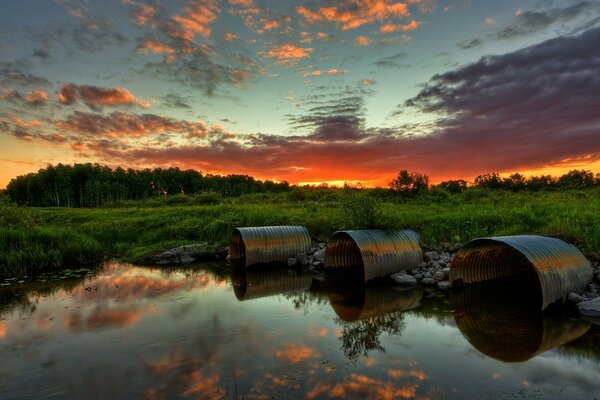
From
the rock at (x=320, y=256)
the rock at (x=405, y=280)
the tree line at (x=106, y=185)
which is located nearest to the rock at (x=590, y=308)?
the rock at (x=405, y=280)

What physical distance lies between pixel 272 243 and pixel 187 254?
618cm

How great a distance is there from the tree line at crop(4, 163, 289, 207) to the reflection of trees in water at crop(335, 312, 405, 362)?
84.2 meters

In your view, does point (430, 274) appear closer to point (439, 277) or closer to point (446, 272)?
point (439, 277)

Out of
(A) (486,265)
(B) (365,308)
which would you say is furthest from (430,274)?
(B) (365,308)

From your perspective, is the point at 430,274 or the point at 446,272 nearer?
the point at 446,272

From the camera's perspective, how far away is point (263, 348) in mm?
8719

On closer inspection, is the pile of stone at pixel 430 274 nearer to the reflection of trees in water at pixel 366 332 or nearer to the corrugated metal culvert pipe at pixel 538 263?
the corrugated metal culvert pipe at pixel 538 263

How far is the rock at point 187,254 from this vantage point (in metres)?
21.1

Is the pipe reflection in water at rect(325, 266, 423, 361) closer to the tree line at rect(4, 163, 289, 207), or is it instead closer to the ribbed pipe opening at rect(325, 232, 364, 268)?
the ribbed pipe opening at rect(325, 232, 364, 268)

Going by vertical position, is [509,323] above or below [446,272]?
below

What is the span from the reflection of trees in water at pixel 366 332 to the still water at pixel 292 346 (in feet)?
0.15

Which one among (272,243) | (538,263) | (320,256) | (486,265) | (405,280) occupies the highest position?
(538,263)

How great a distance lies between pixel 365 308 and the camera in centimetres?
1176

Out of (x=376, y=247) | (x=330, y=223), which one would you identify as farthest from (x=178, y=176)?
(x=376, y=247)
